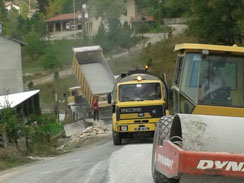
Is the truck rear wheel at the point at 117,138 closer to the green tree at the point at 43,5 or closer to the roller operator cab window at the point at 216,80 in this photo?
the roller operator cab window at the point at 216,80

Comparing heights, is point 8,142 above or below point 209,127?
below

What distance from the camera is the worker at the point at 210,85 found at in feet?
36.5

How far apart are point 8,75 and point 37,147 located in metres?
30.1

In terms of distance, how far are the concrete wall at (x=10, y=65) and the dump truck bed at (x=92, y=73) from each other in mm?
12793

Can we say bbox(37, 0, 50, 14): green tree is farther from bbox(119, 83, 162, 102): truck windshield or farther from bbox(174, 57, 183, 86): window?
bbox(174, 57, 183, 86): window

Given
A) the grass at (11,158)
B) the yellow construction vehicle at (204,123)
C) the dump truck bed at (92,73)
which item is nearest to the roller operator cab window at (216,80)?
the yellow construction vehicle at (204,123)

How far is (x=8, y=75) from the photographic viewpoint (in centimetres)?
5362

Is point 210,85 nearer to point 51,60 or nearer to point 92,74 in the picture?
point 92,74

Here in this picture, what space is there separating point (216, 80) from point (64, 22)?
342 ft

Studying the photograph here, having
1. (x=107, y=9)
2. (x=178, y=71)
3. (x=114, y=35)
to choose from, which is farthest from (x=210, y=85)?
(x=107, y=9)

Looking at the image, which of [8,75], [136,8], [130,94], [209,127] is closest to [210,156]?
[209,127]

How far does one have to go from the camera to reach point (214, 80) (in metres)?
11.2

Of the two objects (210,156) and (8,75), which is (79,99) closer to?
(8,75)

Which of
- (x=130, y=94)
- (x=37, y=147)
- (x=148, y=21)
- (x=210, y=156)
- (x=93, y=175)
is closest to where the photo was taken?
(x=210, y=156)
